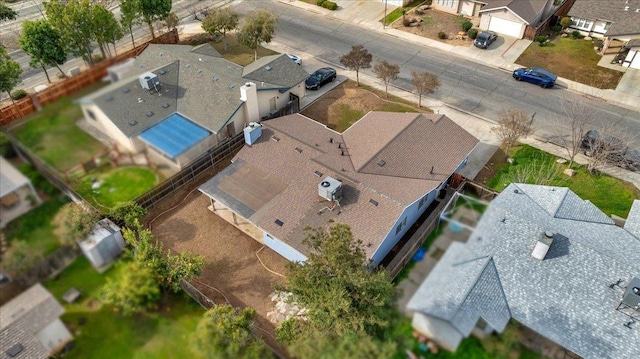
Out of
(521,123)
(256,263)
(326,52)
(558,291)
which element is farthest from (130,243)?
(326,52)

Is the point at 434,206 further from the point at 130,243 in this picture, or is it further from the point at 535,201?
the point at 130,243

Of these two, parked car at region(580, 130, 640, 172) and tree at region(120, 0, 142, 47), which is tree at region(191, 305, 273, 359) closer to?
parked car at region(580, 130, 640, 172)

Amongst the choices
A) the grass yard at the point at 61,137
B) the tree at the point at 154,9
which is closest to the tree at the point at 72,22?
the tree at the point at 154,9

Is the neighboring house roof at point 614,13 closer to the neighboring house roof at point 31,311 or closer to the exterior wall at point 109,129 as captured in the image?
the exterior wall at point 109,129

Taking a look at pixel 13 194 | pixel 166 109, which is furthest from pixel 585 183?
pixel 13 194

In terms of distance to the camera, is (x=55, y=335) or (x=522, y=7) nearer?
(x=55, y=335)

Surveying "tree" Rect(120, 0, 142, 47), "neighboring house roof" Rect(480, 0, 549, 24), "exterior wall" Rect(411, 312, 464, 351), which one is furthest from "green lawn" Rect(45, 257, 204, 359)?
"neighboring house roof" Rect(480, 0, 549, 24)

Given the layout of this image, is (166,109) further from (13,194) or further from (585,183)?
(585,183)

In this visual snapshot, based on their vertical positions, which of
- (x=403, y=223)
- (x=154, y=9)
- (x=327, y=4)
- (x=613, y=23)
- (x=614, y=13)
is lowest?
(x=403, y=223)
